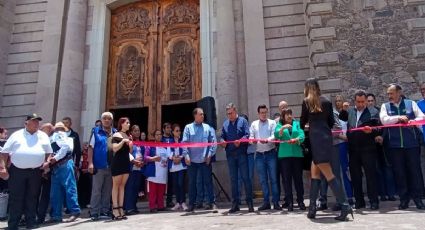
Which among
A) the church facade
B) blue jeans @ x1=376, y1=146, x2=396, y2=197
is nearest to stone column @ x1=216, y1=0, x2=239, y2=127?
the church facade

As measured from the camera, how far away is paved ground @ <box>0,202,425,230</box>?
427cm

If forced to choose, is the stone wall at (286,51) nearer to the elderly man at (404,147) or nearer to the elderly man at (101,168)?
the elderly man at (404,147)

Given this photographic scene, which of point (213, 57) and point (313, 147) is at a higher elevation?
point (213, 57)

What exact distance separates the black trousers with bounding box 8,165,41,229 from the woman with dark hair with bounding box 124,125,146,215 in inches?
62.7

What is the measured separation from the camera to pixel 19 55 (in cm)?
1090

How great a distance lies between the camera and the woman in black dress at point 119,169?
5.93 metres

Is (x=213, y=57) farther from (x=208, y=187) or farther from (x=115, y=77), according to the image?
(x=208, y=187)

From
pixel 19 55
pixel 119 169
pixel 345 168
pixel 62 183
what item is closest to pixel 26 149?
pixel 62 183

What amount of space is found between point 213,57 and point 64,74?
13.3ft

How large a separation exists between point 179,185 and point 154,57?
4.75 m

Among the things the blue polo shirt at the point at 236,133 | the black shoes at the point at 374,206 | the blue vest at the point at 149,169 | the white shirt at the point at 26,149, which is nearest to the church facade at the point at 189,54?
the blue vest at the point at 149,169

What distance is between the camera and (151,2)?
451 inches

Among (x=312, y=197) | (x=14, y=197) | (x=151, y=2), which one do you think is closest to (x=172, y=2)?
(x=151, y=2)

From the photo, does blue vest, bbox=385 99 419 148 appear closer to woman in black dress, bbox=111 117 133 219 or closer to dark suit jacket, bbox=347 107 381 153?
dark suit jacket, bbox=347 107 381 153
